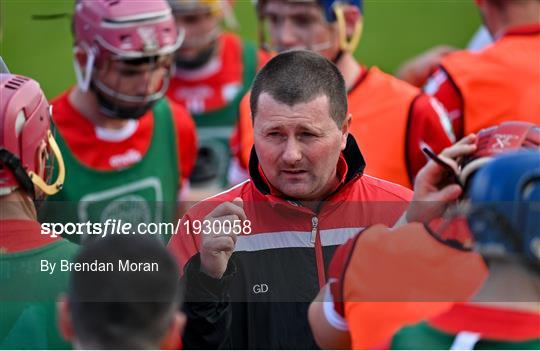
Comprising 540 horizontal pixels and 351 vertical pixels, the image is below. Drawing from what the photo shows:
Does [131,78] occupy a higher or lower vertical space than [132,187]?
higher

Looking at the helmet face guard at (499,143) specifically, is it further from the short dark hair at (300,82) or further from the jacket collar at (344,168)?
the short dark hair at (300,82)

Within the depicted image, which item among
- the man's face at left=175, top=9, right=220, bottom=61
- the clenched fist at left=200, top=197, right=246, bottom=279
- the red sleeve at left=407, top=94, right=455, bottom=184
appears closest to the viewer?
the clenched fist at left=200, top=197, right=246, bottom=279

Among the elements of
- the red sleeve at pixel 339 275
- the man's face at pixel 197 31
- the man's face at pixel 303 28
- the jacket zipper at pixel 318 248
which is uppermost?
the red sleeve at pixel 339 275

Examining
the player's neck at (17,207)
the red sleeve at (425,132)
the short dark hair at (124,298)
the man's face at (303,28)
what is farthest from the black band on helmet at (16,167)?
the man's face at (303,28)

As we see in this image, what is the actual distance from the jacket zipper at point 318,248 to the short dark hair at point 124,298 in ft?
3.73

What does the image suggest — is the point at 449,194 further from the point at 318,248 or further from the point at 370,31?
the point at 370,31

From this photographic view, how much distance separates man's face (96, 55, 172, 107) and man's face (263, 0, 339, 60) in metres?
0.65

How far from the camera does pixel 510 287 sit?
3.09m

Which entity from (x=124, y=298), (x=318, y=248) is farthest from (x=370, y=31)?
(x=124, y=298)

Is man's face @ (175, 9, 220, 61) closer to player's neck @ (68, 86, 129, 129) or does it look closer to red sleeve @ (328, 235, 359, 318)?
player's neck @ (68, 86, 129, 129)

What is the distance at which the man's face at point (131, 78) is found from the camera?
6305 millimetres

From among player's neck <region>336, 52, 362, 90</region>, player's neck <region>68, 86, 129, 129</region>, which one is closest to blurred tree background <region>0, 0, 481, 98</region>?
player's neck <region>68, 86, 129, 129</region>

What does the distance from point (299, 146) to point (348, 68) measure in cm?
195

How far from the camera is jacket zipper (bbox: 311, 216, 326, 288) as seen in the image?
4155 mm
